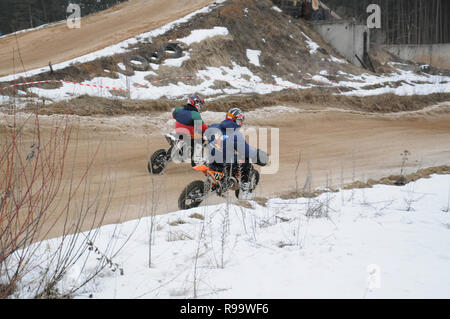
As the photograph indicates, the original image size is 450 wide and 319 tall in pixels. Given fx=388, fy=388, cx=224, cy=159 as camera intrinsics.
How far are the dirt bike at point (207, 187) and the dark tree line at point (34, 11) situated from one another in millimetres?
35003

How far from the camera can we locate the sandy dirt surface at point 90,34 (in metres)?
17.2

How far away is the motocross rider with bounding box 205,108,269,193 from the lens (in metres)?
6.48

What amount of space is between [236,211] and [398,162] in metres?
6.75

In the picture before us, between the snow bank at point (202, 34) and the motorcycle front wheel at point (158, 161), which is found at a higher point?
the snow bank at point (202, 34)

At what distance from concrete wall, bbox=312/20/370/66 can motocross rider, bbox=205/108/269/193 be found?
20871mm

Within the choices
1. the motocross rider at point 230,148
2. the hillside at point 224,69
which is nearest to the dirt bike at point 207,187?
the motocross rider at point 230,148

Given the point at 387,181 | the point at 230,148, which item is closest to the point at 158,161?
the point at 230,148

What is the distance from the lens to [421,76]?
27.0 meters

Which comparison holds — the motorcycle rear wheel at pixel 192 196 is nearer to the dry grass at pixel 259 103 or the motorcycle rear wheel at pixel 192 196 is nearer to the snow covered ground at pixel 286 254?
the snow covered ground at pixel 286 254

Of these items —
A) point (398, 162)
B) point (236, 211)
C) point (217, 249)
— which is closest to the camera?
point (217, 249)

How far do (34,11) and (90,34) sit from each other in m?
23.3

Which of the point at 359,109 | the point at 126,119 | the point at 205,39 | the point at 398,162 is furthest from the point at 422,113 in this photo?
the point at 126,119

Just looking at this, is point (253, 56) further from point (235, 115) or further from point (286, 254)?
point (286, 254)
